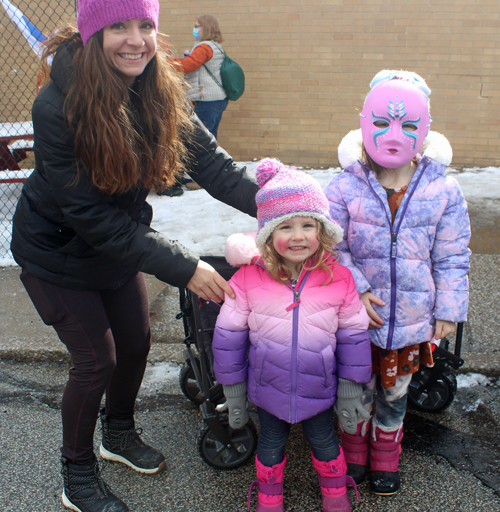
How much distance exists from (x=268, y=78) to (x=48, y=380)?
5590mm

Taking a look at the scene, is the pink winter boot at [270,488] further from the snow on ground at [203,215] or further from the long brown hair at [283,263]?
the snow on ground at [203,215]

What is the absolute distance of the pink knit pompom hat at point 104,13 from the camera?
70.2 inches

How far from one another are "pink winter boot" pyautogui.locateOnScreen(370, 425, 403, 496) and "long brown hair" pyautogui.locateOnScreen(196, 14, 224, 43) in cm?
536

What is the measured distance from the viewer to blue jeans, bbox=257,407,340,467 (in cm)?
221

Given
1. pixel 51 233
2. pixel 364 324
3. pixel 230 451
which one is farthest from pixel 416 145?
pixel 230 451

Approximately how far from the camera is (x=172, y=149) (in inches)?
84.4

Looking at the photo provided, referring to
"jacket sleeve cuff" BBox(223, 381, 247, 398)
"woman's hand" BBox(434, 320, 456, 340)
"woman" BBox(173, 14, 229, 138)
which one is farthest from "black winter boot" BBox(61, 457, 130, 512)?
"woman" BBox(173, 14, 229, 138)

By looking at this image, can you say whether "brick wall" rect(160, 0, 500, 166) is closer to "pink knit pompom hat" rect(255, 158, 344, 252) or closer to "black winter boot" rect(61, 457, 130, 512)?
"pink knit pompom hat" rect(255, 158, 344, 252)

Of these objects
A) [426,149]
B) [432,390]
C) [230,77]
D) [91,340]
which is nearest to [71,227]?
[91,340]

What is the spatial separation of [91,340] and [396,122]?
1522 millimetres

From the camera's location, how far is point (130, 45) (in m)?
1.86

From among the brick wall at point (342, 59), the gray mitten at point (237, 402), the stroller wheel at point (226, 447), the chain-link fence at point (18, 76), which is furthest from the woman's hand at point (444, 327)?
the chain-link fence at point (18, 76)

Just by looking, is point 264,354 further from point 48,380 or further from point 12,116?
point 12,116

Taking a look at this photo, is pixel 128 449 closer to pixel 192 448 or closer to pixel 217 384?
pixel 192 448
